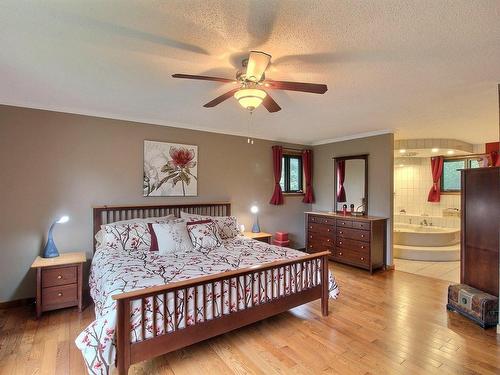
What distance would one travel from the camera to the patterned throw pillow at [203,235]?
3373 mm

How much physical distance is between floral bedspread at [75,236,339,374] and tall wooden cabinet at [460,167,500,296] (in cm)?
159

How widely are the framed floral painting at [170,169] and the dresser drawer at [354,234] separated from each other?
2.62 metres

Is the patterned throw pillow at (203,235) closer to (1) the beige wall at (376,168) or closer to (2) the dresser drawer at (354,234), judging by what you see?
(2) the dresser drawer at (354,234)

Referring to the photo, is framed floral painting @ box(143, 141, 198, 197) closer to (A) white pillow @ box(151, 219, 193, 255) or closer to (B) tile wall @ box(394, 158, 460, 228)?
(A) white pillow @ box(151, 219, 193, 255)

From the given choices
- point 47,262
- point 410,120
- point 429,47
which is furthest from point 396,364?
point 47,262

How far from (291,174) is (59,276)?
13.8 feet

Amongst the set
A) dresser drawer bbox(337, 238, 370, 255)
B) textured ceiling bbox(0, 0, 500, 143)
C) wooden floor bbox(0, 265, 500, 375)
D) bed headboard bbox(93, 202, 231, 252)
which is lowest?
wooden floor bbox(0, 265, 500, 375)

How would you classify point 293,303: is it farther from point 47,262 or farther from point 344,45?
point 47,262

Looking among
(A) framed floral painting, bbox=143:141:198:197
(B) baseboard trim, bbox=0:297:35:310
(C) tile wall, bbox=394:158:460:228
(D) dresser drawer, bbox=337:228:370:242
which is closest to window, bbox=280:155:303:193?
(D) dresser drawer, bbox=337:228:370:242

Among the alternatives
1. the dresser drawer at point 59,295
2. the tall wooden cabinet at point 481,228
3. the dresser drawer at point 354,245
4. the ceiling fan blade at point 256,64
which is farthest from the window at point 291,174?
the dresser drawer at point 59,295

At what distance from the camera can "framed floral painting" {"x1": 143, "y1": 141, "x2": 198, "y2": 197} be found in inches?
154

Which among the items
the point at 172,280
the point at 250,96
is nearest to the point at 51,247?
the point at 172,280

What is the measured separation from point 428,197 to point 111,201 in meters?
7.13

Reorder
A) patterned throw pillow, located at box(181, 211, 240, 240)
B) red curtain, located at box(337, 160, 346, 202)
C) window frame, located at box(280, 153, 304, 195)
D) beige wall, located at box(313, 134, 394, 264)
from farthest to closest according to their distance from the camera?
window frame, located at box(280, 153, 304, 195)
red curtain, located at box(337, 160, 346, 202)
beige wall, located at box(313, 134, 394, 264)
patterned throw pillow, located at box(181, 211, 240, 240)
